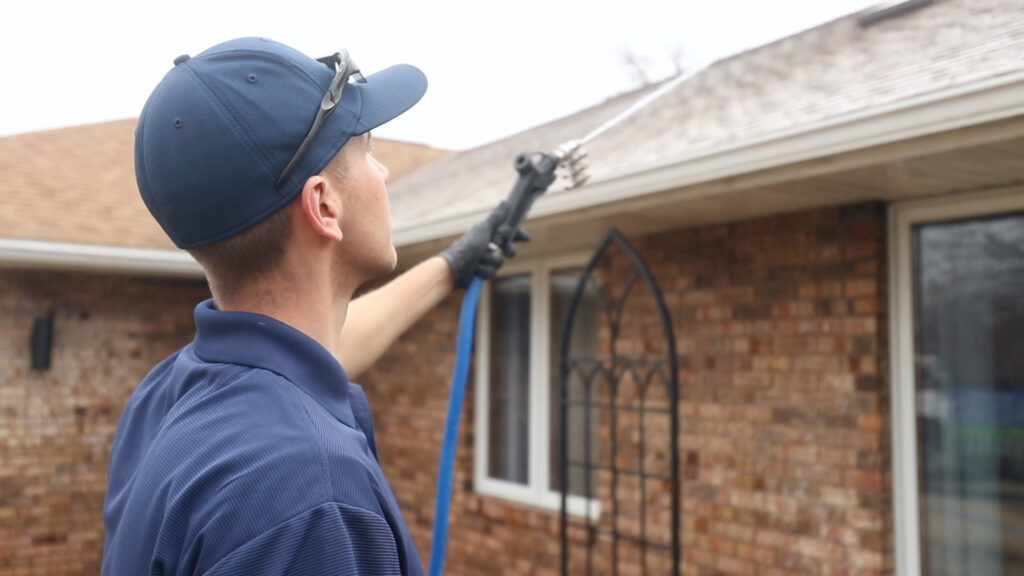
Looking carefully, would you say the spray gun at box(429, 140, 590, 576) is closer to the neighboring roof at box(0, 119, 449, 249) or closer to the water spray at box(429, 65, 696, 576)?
the water spray at box(429, 65, 696, 576)

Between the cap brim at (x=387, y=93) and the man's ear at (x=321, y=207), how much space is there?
0.10 meters

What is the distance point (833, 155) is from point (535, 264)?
292 centimetres

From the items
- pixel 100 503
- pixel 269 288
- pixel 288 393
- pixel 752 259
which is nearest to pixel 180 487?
pixel 288 393

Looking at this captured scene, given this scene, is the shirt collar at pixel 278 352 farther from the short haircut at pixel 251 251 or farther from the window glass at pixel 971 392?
the window glass at pixel 971 392

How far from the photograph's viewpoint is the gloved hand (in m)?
2.40

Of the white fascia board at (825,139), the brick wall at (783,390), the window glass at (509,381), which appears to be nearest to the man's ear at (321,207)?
the white fascia board at (825,139)

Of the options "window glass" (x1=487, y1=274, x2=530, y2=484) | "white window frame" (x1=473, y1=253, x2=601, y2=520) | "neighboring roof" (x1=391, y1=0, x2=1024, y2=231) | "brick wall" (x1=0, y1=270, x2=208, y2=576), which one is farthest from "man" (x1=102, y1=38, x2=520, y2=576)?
"brick wall" (x1=0, y1=270, x2=208, y2=576)

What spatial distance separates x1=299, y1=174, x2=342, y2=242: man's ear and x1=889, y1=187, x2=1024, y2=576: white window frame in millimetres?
3197

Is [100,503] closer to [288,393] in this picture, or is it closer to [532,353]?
[532,353]

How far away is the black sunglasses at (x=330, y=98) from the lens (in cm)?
115

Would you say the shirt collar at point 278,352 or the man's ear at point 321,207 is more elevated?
the man's ear at point 321,207

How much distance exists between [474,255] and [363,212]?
1.18 metres

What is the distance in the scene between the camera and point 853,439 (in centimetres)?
387

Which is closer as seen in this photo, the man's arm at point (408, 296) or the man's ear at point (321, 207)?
the man's ear at point (321, 207)
